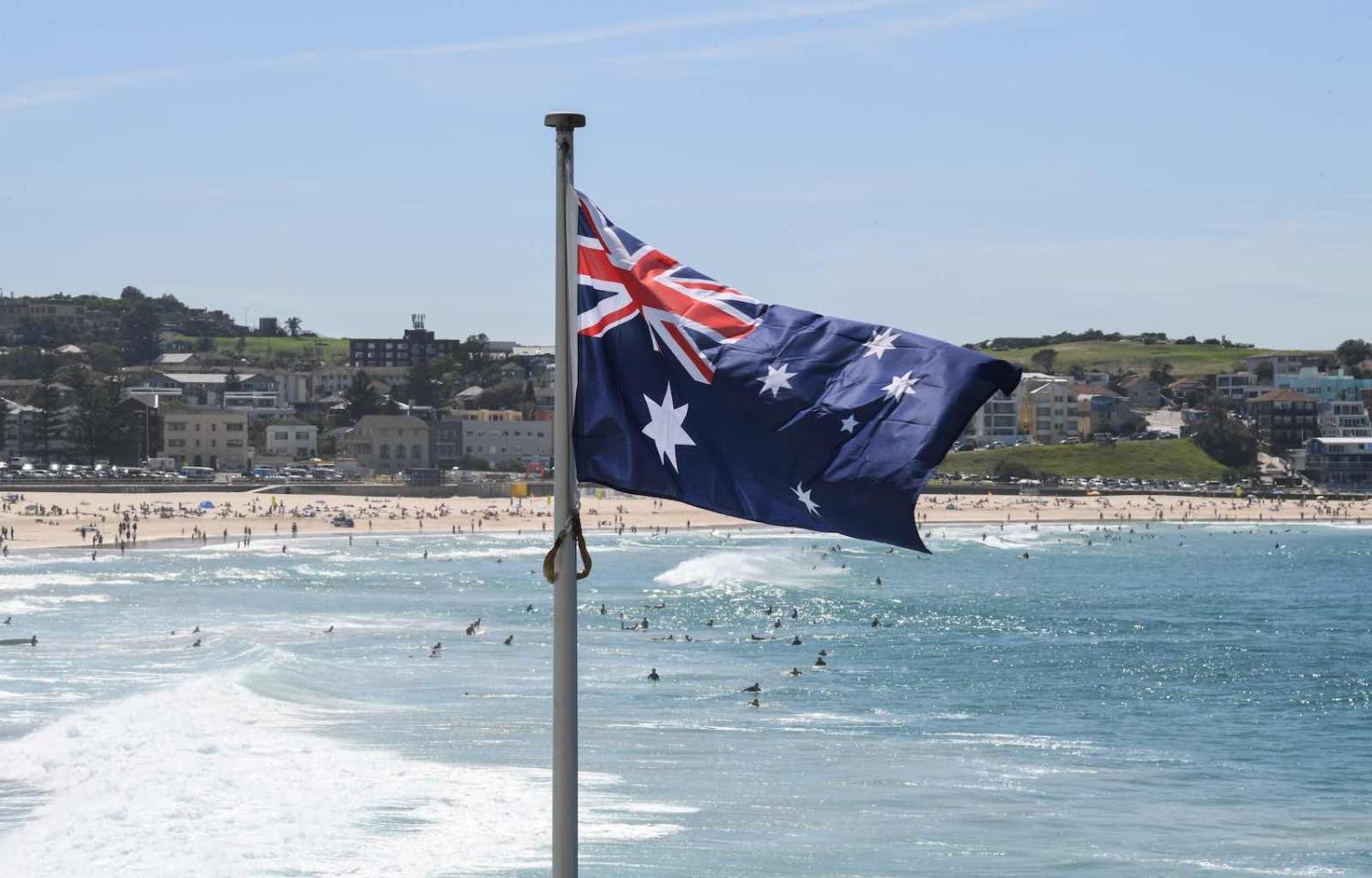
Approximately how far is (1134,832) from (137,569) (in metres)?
63.9

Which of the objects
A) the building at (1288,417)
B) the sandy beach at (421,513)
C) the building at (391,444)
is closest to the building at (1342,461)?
the building at (1288,417)

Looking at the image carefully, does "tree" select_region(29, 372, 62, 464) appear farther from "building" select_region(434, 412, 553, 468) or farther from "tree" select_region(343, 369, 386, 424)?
"building" select_region(434, 412, 553, 468)

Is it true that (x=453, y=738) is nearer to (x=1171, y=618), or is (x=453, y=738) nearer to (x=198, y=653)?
(x=198, y=653)

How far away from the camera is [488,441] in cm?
17512

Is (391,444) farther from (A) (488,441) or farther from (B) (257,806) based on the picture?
(B) (257,806)

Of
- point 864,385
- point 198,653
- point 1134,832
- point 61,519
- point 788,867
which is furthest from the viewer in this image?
point 61,519

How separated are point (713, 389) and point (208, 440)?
165m

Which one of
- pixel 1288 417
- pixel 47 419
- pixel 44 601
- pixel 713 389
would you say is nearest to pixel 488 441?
pixel 47 419

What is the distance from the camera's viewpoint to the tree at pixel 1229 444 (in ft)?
632

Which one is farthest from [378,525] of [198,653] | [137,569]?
[198,653]

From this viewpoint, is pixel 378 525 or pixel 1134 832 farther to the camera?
pixel 378 525

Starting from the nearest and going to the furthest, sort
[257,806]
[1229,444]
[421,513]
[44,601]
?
[257,806] < [44,601] < [421,513] < [1229,444]

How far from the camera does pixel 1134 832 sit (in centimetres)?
2792

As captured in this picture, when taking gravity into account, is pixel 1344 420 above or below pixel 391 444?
above
